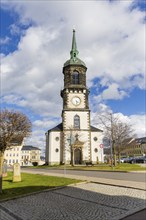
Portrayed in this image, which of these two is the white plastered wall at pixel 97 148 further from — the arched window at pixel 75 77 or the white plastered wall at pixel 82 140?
the arched window at pixel 75 77

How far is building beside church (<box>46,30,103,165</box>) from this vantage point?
5288 cm

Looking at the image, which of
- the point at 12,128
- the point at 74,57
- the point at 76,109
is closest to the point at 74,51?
the point at 74,57

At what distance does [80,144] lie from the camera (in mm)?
53125

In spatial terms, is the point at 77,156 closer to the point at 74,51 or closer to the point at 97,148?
the point at 97,148

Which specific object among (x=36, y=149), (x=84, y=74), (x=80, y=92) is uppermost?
(x=84, y=74)

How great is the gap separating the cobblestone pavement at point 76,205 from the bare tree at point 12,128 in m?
24.3

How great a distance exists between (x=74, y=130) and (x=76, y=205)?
147 feet

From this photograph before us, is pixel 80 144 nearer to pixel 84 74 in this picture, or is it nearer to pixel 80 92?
pixel 80 92

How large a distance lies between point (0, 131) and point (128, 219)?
31.2 metres

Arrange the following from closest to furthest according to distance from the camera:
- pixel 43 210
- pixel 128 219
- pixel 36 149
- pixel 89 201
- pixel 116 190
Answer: pixel 128 219 → pixel 43 210 → pixel 89 201 → pixel 116 190 → pixel 36 149

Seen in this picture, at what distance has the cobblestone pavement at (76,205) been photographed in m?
7.81

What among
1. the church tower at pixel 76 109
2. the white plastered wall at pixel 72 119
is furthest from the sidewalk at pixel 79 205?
the white plastered wall at pixel 72 119

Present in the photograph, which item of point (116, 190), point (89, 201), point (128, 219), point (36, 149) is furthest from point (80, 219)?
point (36, 149)

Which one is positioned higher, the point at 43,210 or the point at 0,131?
the point at 0,131
